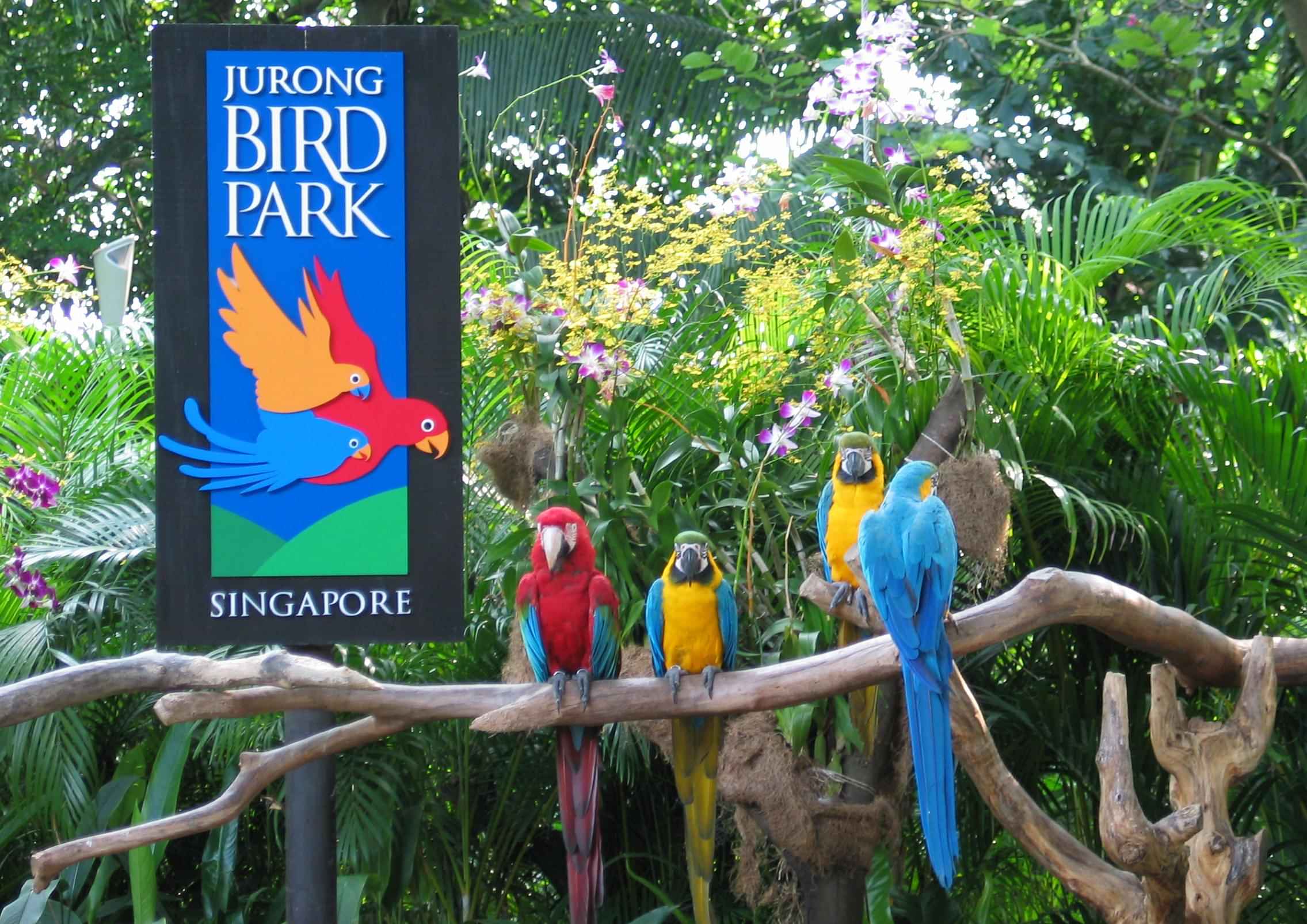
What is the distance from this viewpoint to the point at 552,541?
238cm

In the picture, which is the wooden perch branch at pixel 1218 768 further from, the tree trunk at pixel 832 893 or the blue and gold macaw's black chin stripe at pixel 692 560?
the blue and gold macaw's black chin stripe at pixel 692 560

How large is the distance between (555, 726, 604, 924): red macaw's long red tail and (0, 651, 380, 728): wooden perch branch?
451 mm

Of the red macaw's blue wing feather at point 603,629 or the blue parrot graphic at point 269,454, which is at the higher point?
the blue parrot graphic at point 269,454

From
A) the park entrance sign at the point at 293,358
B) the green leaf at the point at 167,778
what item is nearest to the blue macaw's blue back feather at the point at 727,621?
the park entrance sign at the point at 293,358

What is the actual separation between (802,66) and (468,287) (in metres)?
1.62

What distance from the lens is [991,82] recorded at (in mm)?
5000

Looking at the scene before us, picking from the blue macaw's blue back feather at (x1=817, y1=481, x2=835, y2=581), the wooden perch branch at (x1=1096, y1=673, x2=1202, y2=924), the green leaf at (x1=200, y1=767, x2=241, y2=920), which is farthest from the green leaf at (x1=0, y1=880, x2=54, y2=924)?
the wooden perch branch at (x1=1096, y1=673, x2=1202, y2=924)

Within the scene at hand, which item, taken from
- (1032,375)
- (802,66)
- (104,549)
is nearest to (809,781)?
(1032,375)

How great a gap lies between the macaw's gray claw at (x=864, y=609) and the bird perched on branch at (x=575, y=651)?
49cm

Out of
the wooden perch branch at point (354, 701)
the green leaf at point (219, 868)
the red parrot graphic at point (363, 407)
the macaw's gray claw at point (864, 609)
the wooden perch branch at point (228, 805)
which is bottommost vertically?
the green leaf at point (219, 868)

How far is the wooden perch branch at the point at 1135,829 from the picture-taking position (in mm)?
2242

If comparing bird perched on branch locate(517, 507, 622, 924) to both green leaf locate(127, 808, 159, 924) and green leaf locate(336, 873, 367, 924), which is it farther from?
green leaf locate(127, 808, 159, 924)

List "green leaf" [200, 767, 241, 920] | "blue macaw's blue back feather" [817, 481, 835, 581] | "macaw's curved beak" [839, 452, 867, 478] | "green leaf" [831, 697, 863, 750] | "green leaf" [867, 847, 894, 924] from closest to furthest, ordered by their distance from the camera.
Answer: "macaw's curved beak" [839, 452, 867, 478] → "blue macaw's blue back feather" [817, 481, 835, 581] → "green leaf" [831, 697, 863, 750] → "green leaf" [867, 847, 894, 924] → "green leaf" [200, 767, 241, 920]

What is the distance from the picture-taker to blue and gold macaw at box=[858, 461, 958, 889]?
2086 millimetres
